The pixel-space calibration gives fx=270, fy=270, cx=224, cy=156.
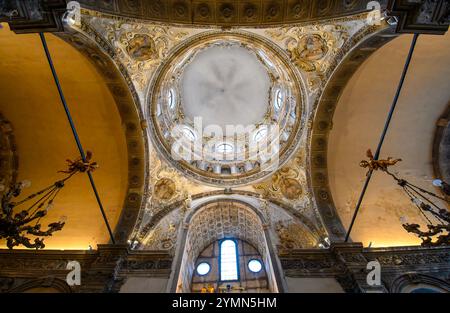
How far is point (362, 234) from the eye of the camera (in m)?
10.8

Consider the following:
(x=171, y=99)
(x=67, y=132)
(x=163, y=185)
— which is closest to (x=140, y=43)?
(x=67, y=132)

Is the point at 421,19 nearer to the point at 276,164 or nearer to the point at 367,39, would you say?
the point at 367,39

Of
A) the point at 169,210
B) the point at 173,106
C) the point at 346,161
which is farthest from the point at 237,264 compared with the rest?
the point at 173,106

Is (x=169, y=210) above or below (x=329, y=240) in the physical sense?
above

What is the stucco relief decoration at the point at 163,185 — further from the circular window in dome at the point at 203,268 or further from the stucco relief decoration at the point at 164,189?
the circular window in dome at the point at 203,268

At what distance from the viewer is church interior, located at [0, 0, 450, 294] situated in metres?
8.15

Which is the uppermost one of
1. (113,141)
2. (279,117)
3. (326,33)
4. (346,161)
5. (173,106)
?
(173,106)

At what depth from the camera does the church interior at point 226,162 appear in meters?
8.15

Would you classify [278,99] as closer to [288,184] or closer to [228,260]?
[288,184]

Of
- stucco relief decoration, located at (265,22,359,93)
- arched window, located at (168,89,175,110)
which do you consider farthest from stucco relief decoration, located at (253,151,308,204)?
arched window, located at (168,89,175,110)

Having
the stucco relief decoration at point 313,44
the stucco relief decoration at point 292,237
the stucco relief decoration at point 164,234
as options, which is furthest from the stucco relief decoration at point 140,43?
the stucco relief decoration at point 292,237

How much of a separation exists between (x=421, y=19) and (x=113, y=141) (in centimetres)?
1061

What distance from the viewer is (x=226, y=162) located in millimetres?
14469

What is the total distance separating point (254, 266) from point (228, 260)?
1.30 meters
